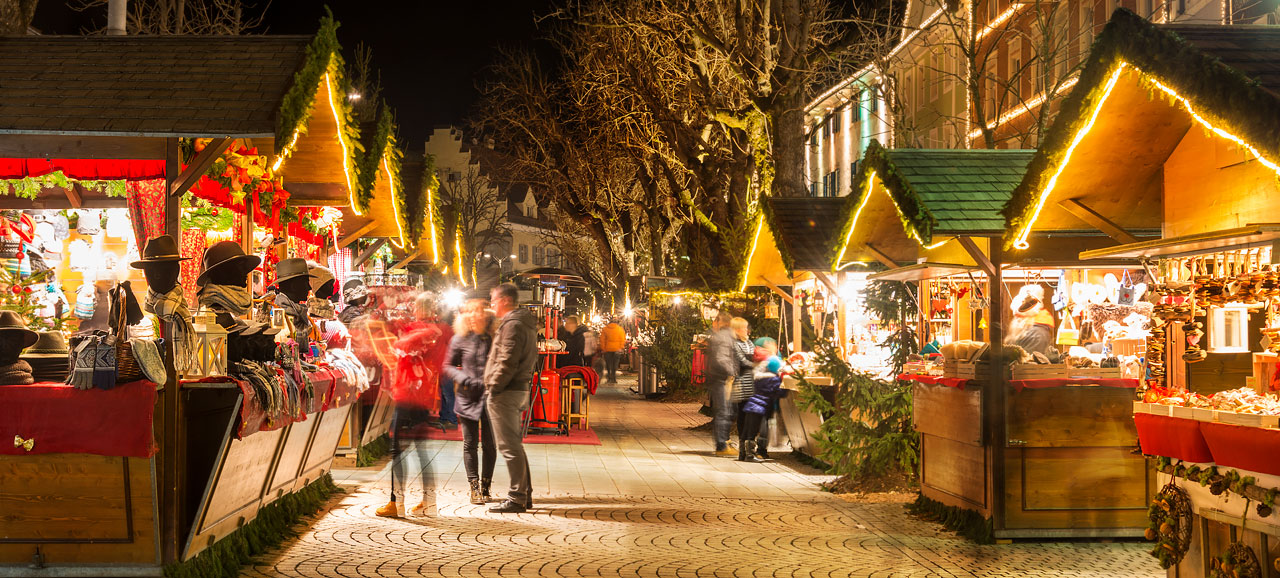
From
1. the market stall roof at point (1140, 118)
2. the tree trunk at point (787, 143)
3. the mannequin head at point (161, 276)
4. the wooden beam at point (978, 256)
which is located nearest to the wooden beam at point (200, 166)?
the mannequin head at point (161, 276)

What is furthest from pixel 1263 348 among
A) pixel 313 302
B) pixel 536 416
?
pixel 536 416

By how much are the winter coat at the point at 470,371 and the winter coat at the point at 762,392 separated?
18.4 ft

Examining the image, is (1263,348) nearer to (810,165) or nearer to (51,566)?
(51,566)

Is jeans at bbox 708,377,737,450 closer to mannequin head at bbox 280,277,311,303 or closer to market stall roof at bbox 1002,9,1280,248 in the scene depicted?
market stall roof at bbox 1002,9,1280,248

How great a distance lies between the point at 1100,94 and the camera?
21.7 ft

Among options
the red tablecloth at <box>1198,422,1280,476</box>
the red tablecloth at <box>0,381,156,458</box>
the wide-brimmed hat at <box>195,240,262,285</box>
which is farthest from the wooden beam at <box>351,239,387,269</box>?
the red tablecloth at <box>1198,422,1280,476</box>

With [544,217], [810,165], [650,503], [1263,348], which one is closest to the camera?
[1263,348]

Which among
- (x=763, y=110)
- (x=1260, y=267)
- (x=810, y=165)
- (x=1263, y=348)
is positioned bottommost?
(x=1263, y=348)

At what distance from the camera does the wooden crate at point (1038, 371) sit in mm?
9281

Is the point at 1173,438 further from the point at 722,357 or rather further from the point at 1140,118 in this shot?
the point at 722,357

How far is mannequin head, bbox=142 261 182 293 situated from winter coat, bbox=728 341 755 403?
9.49m

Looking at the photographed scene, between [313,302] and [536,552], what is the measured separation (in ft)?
10.1

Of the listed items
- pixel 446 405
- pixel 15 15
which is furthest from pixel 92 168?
pixel 446 405

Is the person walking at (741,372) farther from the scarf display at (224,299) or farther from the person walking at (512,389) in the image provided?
the scarf display at (224,299)
